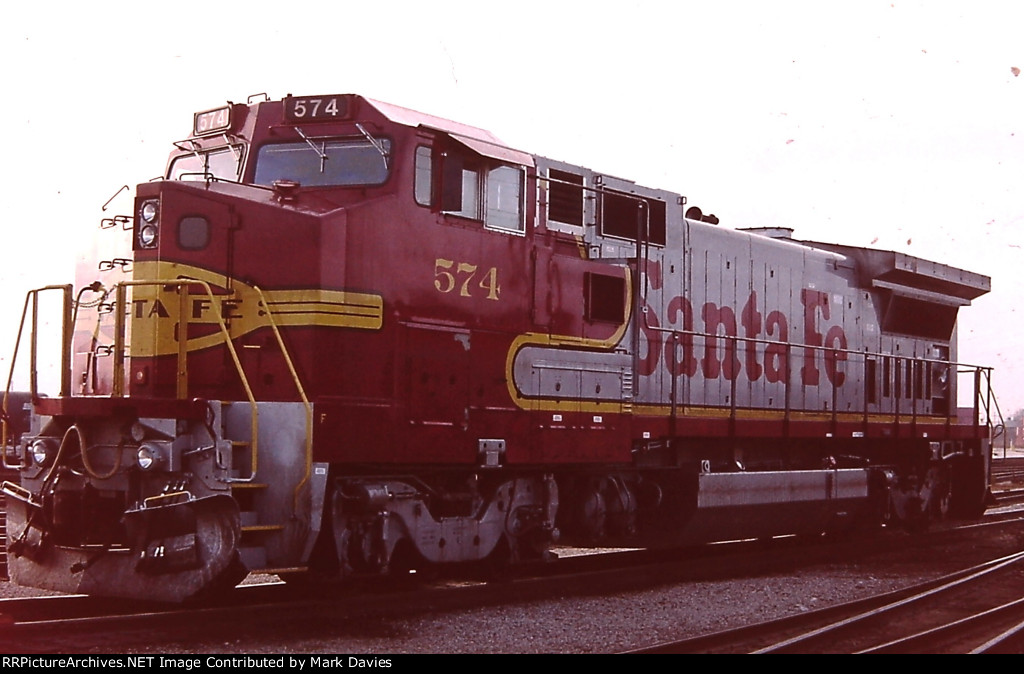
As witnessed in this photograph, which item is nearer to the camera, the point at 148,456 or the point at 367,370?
the point at 148,456

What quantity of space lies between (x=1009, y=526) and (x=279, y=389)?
13.9 m

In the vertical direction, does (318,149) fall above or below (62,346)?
above

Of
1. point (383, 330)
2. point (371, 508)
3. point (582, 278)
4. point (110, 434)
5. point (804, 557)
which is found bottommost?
point (804, 557)

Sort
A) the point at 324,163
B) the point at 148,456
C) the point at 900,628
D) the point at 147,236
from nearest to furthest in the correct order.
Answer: the point at 148,456 < the point at 147,236 < the point at 900,628 < the point at 324,163

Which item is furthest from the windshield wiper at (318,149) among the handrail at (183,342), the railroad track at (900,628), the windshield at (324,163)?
the railroad track at (900,628)

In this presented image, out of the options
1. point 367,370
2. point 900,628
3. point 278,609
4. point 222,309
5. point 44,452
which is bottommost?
point 900,628

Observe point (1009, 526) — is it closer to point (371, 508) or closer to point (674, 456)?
point (674, 456)

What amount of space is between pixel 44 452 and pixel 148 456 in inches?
45.0

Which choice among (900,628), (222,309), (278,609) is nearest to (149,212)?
(222,309)

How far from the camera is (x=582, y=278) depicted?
11.2 metres

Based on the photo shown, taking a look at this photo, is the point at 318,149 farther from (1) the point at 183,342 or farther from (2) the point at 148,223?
(1) the point at 183,342

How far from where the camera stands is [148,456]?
8109 mm

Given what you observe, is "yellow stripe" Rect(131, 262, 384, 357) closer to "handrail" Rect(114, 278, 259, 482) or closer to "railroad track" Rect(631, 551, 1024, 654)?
"handrail" Rect(114, 278, 259, 482)
